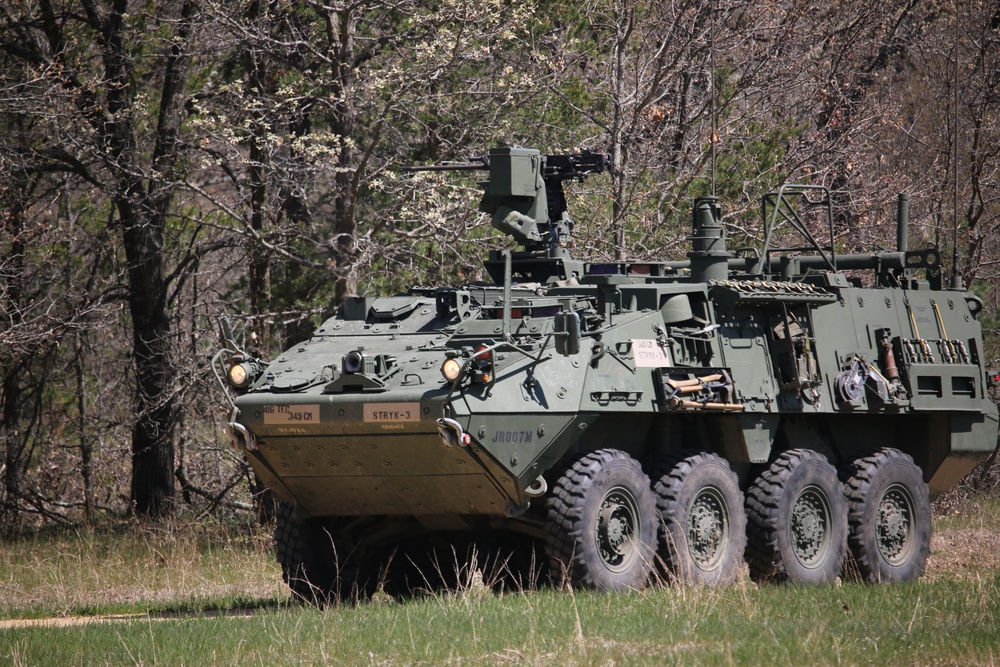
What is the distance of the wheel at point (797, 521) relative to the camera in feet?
36.5

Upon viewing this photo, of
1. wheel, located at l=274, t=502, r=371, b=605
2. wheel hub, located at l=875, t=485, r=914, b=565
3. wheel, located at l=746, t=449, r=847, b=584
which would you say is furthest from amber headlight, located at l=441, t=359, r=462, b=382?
wheel hub, located at l=875, t=485, r=914, b=565

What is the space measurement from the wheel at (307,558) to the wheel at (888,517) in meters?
3.94

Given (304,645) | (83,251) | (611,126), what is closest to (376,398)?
(304,645)

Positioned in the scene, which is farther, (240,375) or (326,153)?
(326,153)

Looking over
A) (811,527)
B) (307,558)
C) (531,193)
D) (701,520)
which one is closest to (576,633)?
(701,520)

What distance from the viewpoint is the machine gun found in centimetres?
1170

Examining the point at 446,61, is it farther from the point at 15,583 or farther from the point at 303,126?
the point at 15,583

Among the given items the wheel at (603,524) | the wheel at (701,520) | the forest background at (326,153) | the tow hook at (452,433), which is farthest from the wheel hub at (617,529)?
the forest background at (326,153)

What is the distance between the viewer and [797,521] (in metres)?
11.4

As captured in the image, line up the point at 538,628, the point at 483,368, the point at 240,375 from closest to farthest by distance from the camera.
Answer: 1. the point at 538,628
2. the point at 483,368
3. the point at 240,375

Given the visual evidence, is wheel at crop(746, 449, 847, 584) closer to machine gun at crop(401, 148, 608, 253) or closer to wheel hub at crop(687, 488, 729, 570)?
wheel hub at crop(687, 488, 729, 570)

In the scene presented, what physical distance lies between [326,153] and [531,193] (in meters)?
4.16

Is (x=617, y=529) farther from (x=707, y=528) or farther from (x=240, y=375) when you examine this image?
(x=240, y=375)

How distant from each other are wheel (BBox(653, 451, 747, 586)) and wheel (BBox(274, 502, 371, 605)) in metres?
2.37
